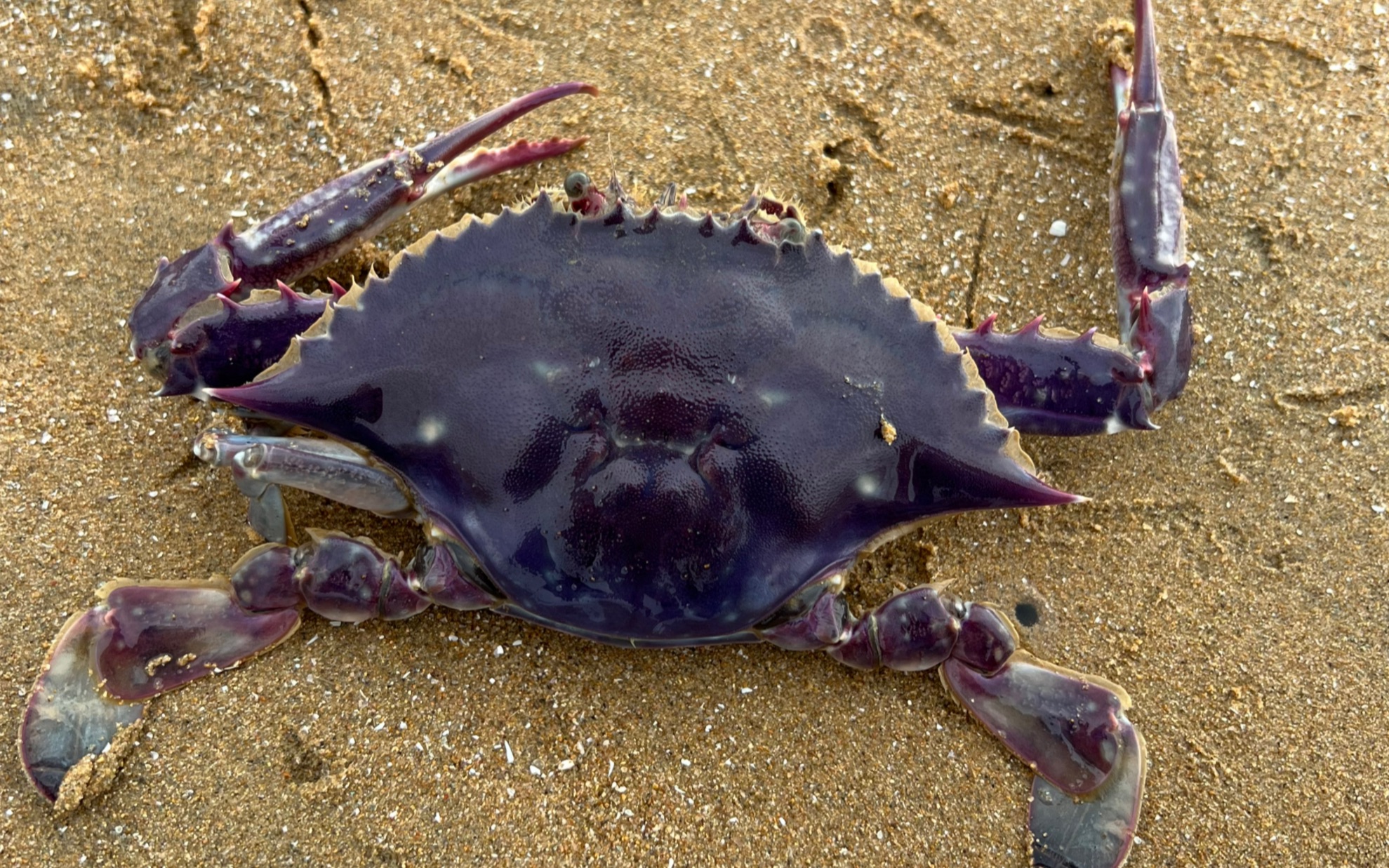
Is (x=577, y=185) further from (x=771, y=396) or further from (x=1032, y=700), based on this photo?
(x=1032, y=700)

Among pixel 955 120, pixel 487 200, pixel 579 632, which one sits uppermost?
pixel 955 120

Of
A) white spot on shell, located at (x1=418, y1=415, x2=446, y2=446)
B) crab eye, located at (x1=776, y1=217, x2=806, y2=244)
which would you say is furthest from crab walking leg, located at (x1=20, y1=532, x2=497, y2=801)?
crab eye, located at (x1=776, y1=217, x2=806, y2=244)

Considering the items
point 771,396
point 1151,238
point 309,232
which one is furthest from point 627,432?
point 1151,238

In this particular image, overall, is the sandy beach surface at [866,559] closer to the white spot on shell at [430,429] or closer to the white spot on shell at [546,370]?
the white spot on shell at [430,429]

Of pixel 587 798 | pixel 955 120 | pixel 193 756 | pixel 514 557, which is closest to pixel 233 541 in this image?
pixel 193 756

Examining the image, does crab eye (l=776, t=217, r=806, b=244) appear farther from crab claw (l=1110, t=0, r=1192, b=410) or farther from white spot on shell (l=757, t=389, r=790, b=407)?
crab claw (l=1110, t=0, r=1192, b=410)

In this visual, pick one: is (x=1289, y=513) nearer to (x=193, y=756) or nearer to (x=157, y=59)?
(x=193, y=756)
